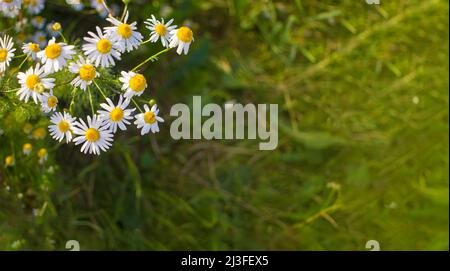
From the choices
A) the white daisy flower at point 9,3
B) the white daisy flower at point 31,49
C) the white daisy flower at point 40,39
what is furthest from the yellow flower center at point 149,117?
the white daisy flower at point 40,39

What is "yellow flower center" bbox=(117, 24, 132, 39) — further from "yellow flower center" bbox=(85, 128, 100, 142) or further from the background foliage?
the background foliage

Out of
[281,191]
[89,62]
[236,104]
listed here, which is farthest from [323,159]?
[89,62]

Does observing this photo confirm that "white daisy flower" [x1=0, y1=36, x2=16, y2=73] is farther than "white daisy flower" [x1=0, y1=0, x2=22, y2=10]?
No

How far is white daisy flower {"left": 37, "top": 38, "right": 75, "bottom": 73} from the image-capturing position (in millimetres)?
918

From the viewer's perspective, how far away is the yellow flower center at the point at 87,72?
0.92 meters

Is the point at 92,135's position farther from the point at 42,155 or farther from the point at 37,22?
the point at 37,22

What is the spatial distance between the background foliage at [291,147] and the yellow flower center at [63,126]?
1.72ft

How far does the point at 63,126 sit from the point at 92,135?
6cm

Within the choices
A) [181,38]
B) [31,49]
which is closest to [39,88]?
[31,49]

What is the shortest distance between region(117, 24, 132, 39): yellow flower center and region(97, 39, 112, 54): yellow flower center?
0.09 ft

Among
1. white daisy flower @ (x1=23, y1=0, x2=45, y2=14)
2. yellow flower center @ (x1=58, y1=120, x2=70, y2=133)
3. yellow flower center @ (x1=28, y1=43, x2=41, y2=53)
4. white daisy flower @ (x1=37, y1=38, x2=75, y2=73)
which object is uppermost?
white daisy flower @ (x1=23, y1=0, x2=45, y2=14)

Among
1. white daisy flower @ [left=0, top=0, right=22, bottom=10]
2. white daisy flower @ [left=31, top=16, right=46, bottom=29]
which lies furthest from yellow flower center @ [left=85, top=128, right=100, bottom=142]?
white daisy flower @ [left=31, top=16, right=46, bottom=29]

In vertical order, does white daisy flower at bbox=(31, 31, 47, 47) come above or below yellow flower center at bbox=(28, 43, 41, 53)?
above
